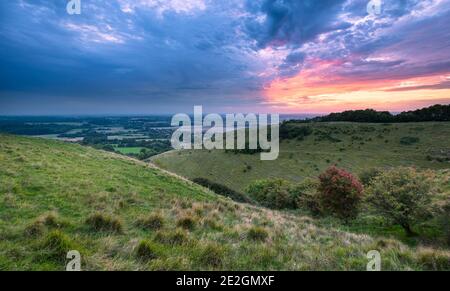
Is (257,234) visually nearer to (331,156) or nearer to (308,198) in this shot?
(308,198)

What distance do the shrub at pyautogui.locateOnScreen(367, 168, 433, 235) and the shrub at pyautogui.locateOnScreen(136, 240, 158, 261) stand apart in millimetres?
17883

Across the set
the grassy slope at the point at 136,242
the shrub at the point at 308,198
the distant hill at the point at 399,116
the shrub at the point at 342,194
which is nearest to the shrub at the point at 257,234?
the grassy slope at the point at 136,242

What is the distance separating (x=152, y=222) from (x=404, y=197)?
18093 millimetres

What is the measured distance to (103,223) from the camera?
7641 mm

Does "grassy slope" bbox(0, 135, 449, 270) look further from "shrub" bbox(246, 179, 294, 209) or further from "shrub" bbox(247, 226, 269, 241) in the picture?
"shrub" bbox(246, 179, 294, 209)

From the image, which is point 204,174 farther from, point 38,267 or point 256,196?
point 38,267

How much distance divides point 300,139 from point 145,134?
66.6 meters

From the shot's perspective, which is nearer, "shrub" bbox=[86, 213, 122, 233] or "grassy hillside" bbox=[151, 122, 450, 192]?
"shrub" bbox=[86, 213, 122, 233]

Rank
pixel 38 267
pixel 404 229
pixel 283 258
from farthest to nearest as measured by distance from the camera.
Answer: pixel 404 229, pixel 283 258, pixel 38 267

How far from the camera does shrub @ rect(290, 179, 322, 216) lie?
2719 cm

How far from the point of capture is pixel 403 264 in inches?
260

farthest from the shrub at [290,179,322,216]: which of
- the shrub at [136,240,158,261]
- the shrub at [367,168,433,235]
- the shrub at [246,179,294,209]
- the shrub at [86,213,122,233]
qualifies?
the shrub at [136,240,158,261]

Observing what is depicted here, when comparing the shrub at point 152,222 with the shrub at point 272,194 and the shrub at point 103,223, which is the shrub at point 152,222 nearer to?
the shrub at point 103,223
